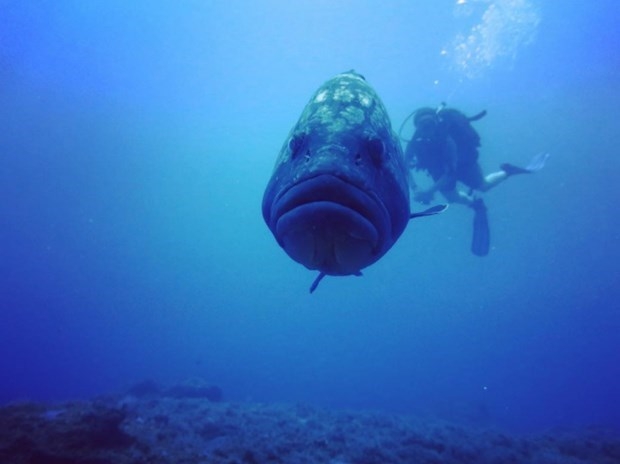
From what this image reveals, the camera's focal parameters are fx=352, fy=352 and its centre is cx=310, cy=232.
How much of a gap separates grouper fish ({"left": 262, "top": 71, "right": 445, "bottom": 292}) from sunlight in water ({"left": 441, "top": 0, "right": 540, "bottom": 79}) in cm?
4206

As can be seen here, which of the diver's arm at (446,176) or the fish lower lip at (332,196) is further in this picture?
the diver's arm at (446,176)

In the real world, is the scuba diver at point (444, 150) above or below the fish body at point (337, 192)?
above

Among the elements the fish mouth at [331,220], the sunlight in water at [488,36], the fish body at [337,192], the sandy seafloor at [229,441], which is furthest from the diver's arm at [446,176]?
the sunlight in water at [488,36]

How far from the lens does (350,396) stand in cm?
4600

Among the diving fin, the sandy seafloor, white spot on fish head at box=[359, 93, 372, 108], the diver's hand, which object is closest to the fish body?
white spot on fish head at box=[359, 93, 372, 108]

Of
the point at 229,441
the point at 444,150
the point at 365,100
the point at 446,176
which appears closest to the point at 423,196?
the point at 446,176

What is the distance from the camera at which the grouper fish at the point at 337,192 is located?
7.55ft

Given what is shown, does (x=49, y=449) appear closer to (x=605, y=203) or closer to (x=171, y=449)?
(x=171, y=449)

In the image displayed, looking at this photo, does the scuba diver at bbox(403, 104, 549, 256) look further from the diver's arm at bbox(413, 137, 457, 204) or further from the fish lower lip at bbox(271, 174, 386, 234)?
the fish lower lip at bbox(271, 174, 386, 234)

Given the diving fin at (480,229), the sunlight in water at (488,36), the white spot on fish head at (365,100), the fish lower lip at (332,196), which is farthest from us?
the sunlight in water at (488,36)

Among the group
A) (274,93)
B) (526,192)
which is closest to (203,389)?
(274,93)

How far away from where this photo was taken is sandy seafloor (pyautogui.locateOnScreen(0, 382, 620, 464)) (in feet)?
16.3

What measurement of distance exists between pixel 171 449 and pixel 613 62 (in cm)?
6706

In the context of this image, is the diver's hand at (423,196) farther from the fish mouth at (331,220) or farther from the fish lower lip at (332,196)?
the fish lower lip at (332,196)
